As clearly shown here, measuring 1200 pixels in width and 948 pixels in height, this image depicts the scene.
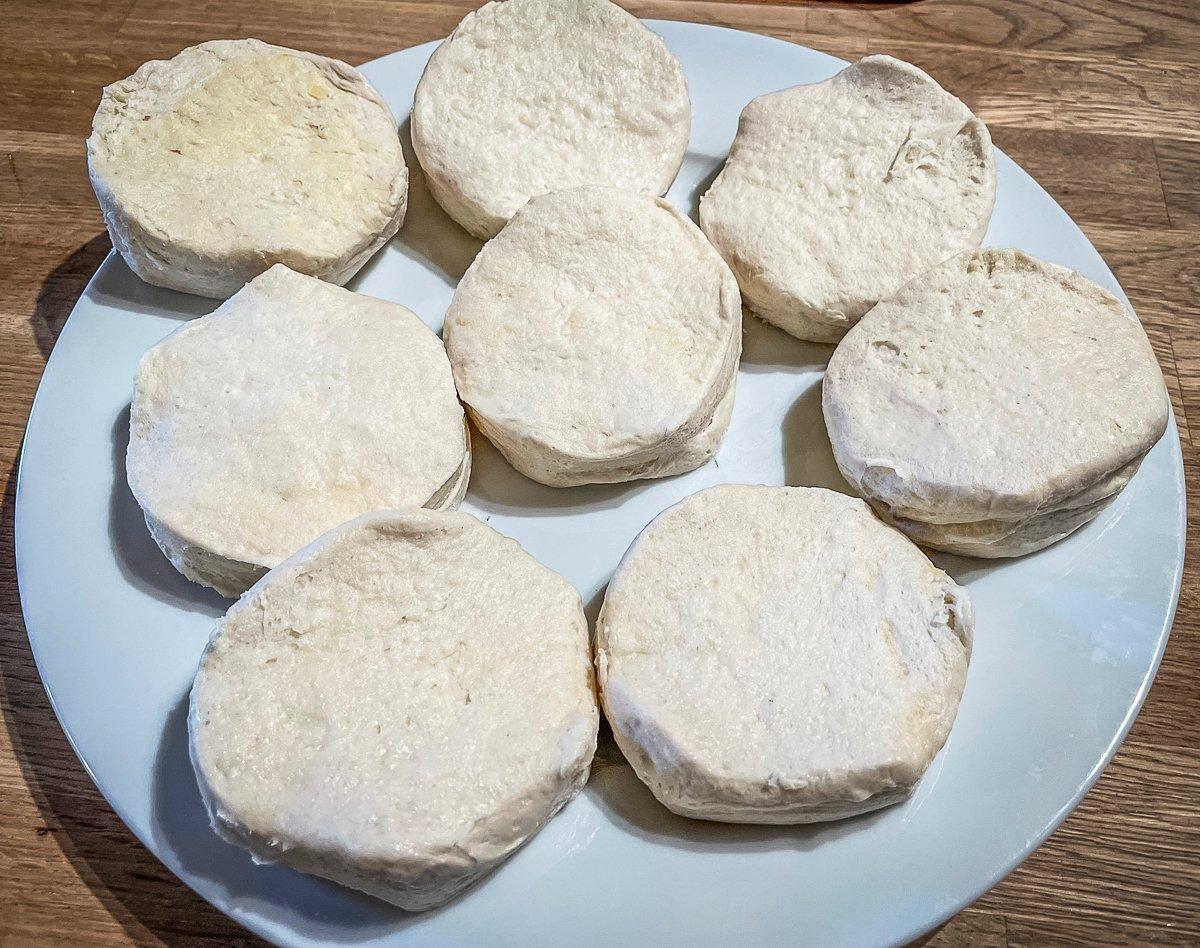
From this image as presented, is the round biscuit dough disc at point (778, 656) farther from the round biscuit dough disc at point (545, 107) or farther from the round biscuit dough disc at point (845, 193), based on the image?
the round biscuit dough disc at point (545, 107)

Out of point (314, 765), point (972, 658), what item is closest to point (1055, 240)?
point (972, 658)

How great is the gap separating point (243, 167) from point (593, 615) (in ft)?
3.44

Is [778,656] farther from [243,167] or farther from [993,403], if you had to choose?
[243,167]

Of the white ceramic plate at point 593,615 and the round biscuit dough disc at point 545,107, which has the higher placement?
the round biscuit dough disc at point 545,107

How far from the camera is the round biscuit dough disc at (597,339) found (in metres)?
1.61

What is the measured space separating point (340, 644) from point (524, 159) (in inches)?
39.8

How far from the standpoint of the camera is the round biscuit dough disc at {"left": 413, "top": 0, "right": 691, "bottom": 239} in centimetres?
190

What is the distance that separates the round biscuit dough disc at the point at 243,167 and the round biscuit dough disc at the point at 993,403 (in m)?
0.92

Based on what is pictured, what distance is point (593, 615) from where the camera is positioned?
63.2 inches

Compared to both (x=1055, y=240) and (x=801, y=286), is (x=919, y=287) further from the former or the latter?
(x=1055, y=240)

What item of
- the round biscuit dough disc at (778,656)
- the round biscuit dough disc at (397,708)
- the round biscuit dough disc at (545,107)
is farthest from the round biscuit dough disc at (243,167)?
the round biscuit dough disc at (778,656)

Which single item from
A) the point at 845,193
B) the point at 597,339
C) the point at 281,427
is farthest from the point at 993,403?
the point at 281,427

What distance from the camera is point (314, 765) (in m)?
1.31

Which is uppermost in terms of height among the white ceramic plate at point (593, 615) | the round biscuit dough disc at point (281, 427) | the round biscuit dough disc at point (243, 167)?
the round biscuit dough disc at point (243, 167)
